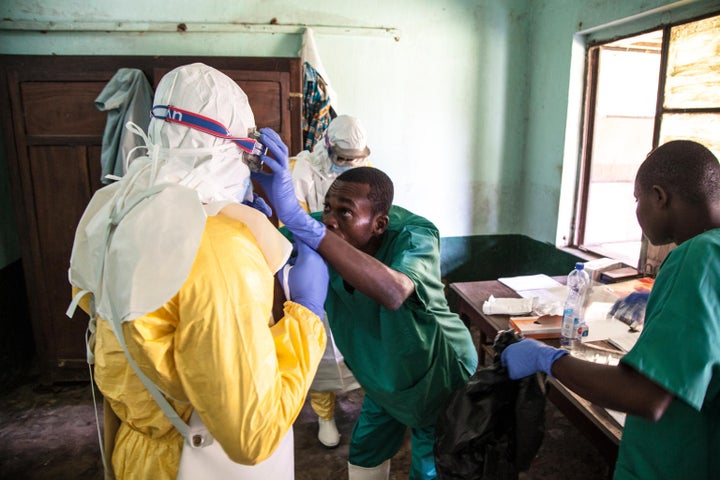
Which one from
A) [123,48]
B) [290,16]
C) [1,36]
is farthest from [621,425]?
[1,36]

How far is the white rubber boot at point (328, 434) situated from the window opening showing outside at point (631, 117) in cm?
184

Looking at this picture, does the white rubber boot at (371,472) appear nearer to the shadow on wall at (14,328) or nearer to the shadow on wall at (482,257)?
the shadow on wall at (482,257)

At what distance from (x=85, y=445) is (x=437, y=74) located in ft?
10.5

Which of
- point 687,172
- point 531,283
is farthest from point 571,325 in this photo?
point 687,172

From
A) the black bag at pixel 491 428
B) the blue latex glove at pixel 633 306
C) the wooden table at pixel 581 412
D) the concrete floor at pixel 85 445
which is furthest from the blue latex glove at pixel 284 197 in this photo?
the concrete floor at pixel 85 445

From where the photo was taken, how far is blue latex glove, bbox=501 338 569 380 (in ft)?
3.52

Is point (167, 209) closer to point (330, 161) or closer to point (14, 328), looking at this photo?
point (330, 161)

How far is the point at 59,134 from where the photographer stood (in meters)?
2.58

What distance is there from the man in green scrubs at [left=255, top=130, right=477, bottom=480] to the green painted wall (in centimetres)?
190

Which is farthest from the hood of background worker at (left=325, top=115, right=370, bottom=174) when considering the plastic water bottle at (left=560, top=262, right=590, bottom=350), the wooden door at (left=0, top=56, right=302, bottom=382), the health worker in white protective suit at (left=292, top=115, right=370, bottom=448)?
the plastic water bottle at (left=560, top=262, right=590, bottom=350)

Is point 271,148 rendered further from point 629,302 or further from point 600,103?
point 600,103

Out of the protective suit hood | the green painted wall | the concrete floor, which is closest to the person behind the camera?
the protective suit hood

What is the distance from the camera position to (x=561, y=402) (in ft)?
4.50

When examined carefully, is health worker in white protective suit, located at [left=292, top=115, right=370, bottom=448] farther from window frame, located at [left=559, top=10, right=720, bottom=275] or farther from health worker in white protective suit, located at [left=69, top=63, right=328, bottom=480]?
window frame, located at [left=559, top=10, right=720, bottom=275]
